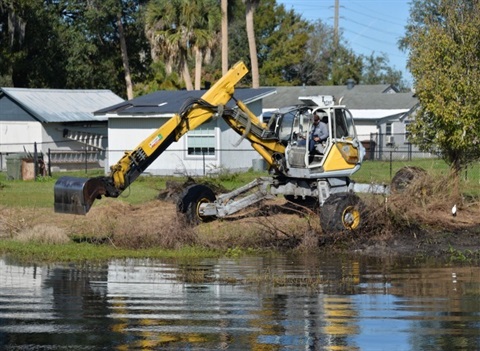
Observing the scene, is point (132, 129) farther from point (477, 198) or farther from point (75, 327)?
point (75, 327)

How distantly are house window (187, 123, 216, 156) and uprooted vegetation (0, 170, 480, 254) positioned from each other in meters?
20.7

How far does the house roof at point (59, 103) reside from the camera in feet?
165

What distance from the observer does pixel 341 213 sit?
21781 millimetres

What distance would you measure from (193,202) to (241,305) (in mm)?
9366

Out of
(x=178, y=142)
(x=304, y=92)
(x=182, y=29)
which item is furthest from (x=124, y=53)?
(x=178, y=142)

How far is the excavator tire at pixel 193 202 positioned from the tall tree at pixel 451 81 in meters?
7.17

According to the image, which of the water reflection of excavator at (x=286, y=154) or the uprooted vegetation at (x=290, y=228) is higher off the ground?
the water reflection of excavator at (x=286, y=154)

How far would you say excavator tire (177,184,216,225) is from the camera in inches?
920

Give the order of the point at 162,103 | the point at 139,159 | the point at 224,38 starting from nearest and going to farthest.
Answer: the point at 139,159, the point at 162,103, the point at 224,38

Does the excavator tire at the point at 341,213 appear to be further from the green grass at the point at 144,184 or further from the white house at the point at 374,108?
the white house at the point at 374,108

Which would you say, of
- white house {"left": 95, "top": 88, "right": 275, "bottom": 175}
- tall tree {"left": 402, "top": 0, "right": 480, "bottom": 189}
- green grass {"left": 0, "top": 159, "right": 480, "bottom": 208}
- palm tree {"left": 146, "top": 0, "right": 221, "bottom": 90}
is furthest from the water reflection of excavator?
palm tree {"left": 146, "top": 0, "right": 221, "bottom": 90}

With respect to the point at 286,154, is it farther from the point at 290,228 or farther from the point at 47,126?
the point at 47,126

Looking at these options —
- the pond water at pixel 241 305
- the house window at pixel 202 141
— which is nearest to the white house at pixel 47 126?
the house window at pixel 202 141

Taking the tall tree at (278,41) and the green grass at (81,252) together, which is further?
the tall tree at (278,41)
